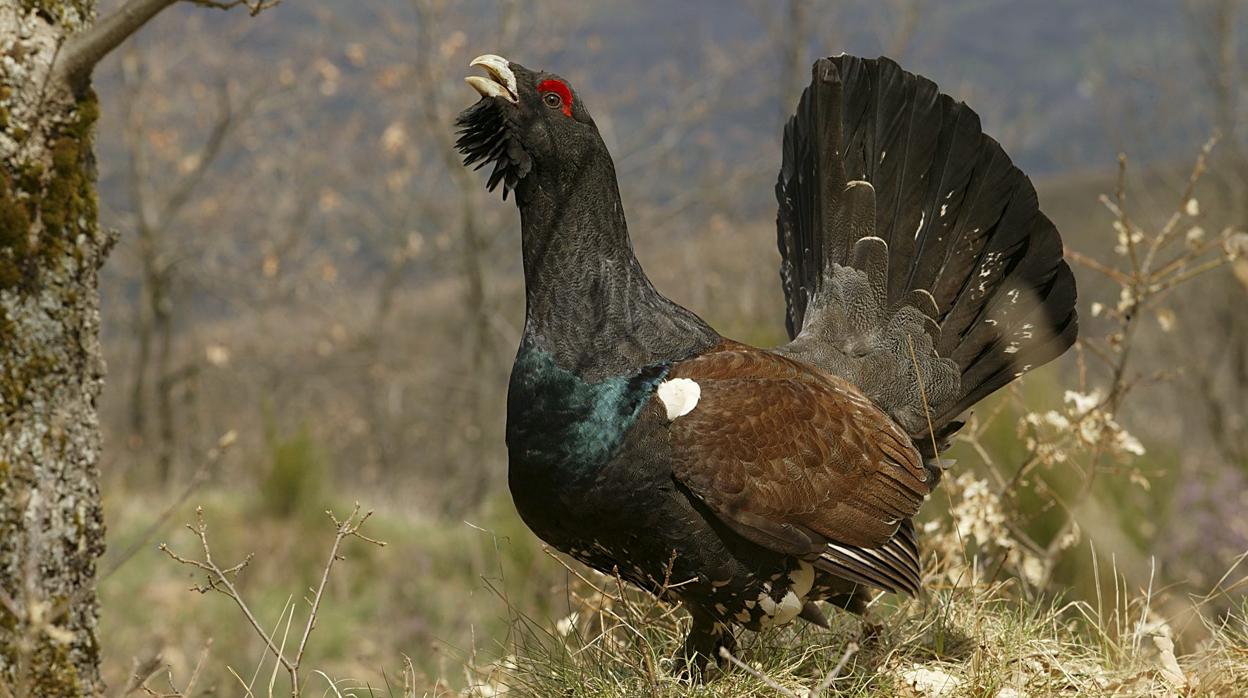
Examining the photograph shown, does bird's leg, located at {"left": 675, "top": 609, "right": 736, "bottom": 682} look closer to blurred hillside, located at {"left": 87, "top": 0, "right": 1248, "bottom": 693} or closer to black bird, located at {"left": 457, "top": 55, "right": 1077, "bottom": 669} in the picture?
black bird, located at {"left": 457, "top": 55, "right": 1077, "bottom": 669}

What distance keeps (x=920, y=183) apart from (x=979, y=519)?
116 centimetres

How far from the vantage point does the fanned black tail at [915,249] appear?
352 centimetres

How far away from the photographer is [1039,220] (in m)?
3.50

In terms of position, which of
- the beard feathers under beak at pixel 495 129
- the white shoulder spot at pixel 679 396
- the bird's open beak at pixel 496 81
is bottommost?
the white shoulder spot at pixel 679 396

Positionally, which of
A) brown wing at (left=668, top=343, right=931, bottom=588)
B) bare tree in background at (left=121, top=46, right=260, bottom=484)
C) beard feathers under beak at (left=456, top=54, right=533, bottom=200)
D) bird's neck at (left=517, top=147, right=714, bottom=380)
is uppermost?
beard feathers under beak at (left=456, top=54, right=533, bottom=200)

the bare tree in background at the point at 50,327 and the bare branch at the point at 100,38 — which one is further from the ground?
the bare branch at the point at 100,38

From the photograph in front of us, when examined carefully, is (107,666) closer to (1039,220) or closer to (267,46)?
(1039,220)

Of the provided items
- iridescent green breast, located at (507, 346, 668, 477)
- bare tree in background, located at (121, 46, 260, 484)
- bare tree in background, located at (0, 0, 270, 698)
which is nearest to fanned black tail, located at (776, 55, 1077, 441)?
iridescent green breast, located at (507, 346, 668, 477)

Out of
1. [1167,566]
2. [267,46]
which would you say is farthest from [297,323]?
[1167,566]

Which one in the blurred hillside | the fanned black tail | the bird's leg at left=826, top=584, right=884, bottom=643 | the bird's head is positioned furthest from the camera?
the blurred hillside

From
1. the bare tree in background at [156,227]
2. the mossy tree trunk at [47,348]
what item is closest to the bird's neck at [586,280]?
the mossy tree trunk at [47,348]

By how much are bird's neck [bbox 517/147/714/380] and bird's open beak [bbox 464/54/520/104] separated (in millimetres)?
225

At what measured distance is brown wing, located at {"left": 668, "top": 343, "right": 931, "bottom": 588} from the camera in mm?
2652

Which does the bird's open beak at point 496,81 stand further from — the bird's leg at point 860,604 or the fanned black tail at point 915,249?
the bird's leg at point 860,604
